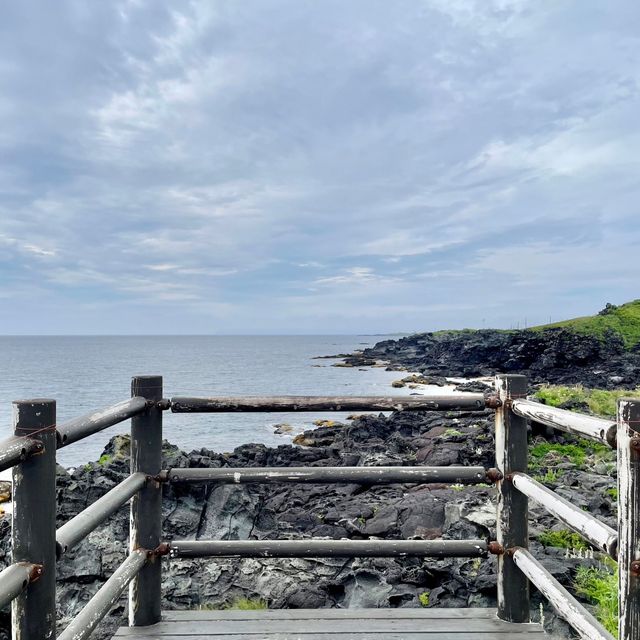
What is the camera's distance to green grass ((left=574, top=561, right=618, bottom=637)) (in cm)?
433

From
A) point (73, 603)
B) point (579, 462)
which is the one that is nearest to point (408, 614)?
point (73, 603)

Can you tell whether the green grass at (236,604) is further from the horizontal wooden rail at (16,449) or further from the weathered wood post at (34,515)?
the horizontal wooden rail at (16,449)

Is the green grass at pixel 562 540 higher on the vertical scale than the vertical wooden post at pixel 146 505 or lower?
lower

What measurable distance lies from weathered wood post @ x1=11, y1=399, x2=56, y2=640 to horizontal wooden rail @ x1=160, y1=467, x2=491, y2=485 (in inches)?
55.1

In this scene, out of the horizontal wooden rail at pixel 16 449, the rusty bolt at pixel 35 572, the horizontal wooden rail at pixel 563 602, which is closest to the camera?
the horizontal wooden rail at pixel 16 449

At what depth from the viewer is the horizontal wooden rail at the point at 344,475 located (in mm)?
3688

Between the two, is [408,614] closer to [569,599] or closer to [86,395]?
[569,599]

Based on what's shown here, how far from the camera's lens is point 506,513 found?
12.4 feet

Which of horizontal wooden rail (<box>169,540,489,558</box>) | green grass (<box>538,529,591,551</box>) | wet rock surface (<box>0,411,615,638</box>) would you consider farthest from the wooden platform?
green grass (<box>538,529,591,551</box>)

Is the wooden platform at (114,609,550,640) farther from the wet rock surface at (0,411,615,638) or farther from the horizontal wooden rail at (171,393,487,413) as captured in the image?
the horizontal wooden rail at (171,393,487,413)

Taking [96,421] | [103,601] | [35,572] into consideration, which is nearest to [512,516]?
[103,601]

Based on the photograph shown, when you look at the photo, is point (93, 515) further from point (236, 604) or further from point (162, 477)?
point (236, 604)

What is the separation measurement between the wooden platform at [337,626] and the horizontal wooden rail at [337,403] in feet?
4.71

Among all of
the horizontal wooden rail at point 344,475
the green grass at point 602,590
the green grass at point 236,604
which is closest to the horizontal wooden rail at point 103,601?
the horizontal wooden rail at point 344,475
